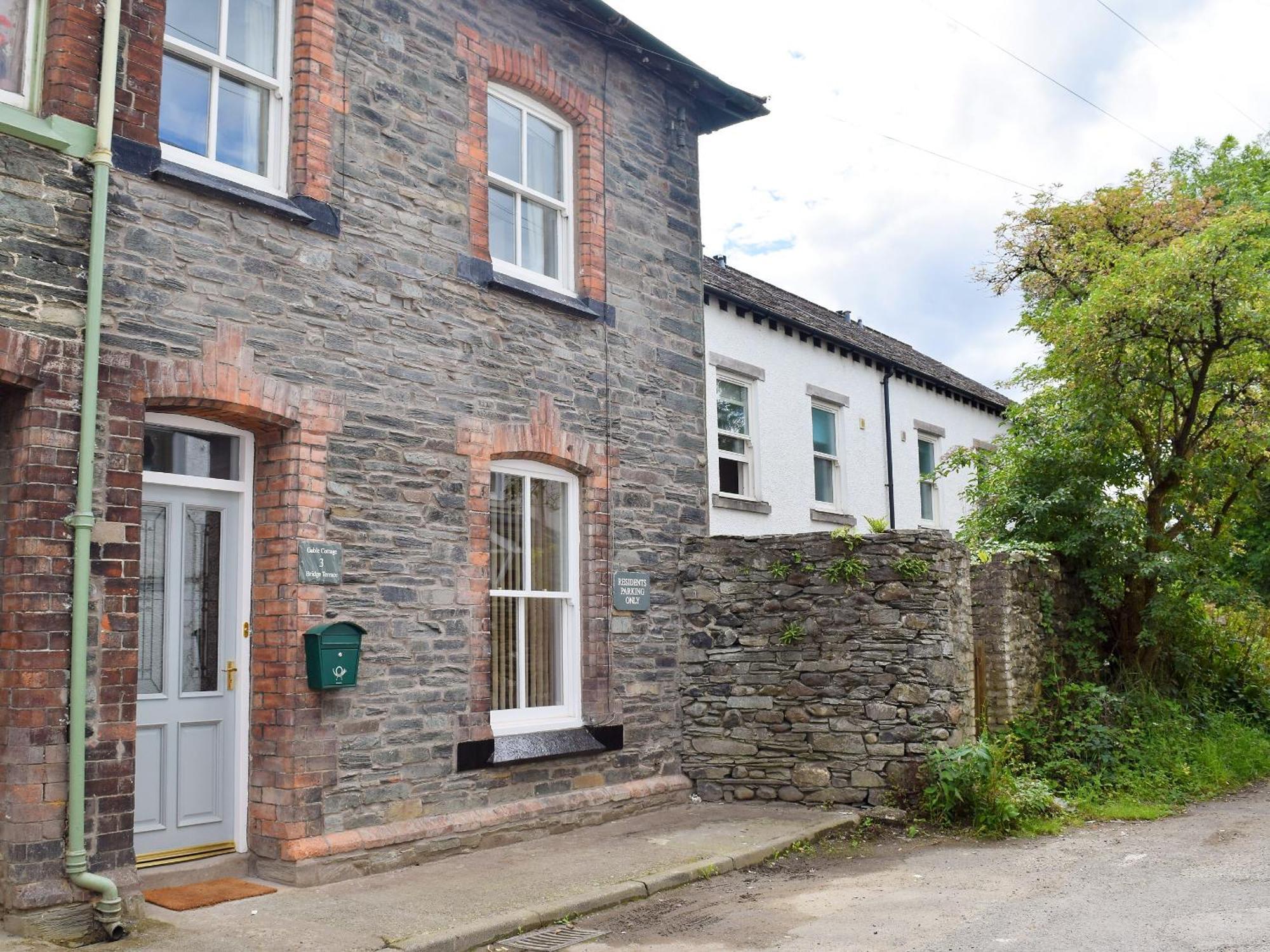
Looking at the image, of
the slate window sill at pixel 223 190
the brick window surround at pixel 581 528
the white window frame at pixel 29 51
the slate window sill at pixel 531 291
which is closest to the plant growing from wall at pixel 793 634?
the brick window surround at pixel 581 528

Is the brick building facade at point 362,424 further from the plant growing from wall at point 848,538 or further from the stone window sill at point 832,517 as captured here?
the stone window sill at point 832,517

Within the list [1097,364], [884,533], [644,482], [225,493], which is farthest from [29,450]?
[1097,364]

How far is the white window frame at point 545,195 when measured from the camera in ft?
30.9

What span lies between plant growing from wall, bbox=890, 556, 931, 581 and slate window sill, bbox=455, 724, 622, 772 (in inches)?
110

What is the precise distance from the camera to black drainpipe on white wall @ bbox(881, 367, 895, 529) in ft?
57.6

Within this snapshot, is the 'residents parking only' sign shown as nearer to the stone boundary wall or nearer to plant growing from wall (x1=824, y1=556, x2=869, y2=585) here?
plant growing from wall (x1=824, y1=556, x2=869, y2=585)

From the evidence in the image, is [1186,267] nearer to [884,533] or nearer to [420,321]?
[884,533]

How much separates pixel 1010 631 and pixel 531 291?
6088mm

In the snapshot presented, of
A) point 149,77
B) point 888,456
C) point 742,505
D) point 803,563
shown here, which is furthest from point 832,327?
point 149,77

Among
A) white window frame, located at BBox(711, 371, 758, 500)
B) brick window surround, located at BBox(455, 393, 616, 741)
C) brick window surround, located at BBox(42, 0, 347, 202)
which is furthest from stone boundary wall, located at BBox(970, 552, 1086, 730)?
brick window surround, located at BBox(42, 0, 347, 202)

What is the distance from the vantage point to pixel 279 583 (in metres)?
7.34

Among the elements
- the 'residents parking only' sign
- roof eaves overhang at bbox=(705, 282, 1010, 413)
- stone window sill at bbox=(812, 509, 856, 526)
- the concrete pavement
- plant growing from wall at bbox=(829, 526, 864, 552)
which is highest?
roof eaves overhang at bbox=(705, 282, 1010, 413)

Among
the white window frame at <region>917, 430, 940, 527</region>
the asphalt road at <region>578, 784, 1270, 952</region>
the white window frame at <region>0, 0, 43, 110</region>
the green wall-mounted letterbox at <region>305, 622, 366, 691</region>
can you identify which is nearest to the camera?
the asphalt road at <region>578, 784, 1270, 952</region>

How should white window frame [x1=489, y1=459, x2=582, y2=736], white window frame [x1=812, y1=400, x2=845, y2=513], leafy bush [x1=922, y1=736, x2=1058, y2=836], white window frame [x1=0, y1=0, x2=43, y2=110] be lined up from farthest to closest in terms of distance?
white window frame [x1=812, y1=400, x2=845, y2=513] < leafy bush [x1=922, y1=736, x2=1058, y2=836] < white window frame [x1=489, y1=459, x2=582, y2=736] < white window frame [x1=0, y1=0, x2=43, y2=110]
